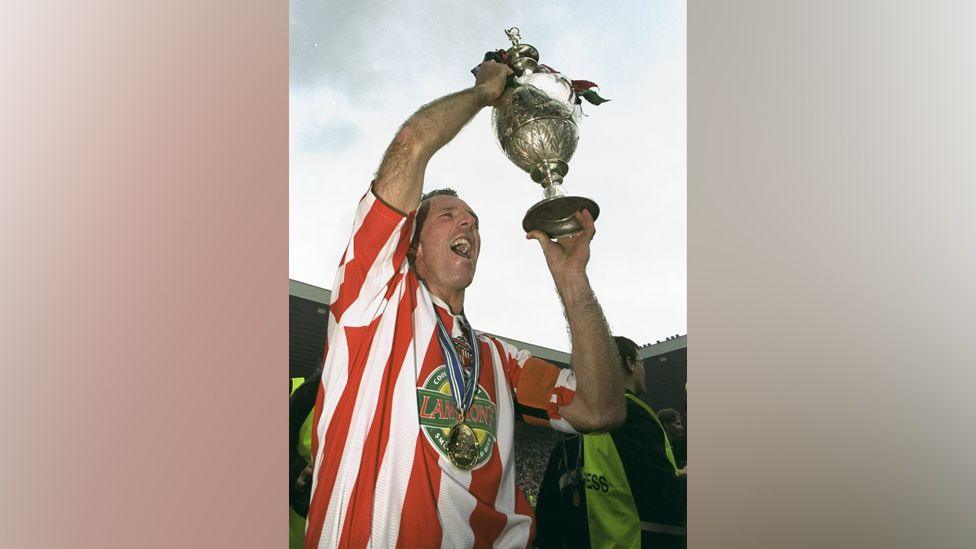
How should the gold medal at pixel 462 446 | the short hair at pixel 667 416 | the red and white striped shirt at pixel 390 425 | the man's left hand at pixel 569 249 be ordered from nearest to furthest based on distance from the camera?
1. the red and white striped shirt at pixel 390 425
2. the gold medal at pixel 462 446
3. the man's left hand at pixel 569 249
4. the short hair at pixel 667 416

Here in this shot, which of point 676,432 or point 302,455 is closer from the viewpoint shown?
point 302,455

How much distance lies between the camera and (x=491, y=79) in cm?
203

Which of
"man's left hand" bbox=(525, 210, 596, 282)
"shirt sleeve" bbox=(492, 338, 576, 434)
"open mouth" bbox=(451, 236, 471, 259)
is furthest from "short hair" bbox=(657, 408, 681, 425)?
"open mouth" bbox=(451, 236, 471, 259)

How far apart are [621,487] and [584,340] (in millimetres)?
355

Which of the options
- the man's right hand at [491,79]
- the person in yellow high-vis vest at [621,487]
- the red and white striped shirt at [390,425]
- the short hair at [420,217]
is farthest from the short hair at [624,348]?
the man's right hand at [491,79]

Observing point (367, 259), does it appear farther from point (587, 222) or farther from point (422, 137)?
point (587, 222)

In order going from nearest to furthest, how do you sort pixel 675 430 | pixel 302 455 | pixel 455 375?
pixel 302 455, pixel 455 375, pixel 675 430

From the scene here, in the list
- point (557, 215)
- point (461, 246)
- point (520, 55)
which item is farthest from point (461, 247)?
point (520, 55)

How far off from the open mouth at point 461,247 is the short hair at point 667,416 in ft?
2.07

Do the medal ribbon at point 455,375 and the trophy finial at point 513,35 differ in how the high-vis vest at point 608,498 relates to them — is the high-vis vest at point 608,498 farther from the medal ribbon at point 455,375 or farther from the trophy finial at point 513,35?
the trophy finial at point 513,35

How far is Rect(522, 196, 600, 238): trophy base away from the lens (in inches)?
80.7

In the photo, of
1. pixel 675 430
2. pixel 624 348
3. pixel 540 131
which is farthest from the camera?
pixel 675 430

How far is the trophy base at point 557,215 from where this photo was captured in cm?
205
